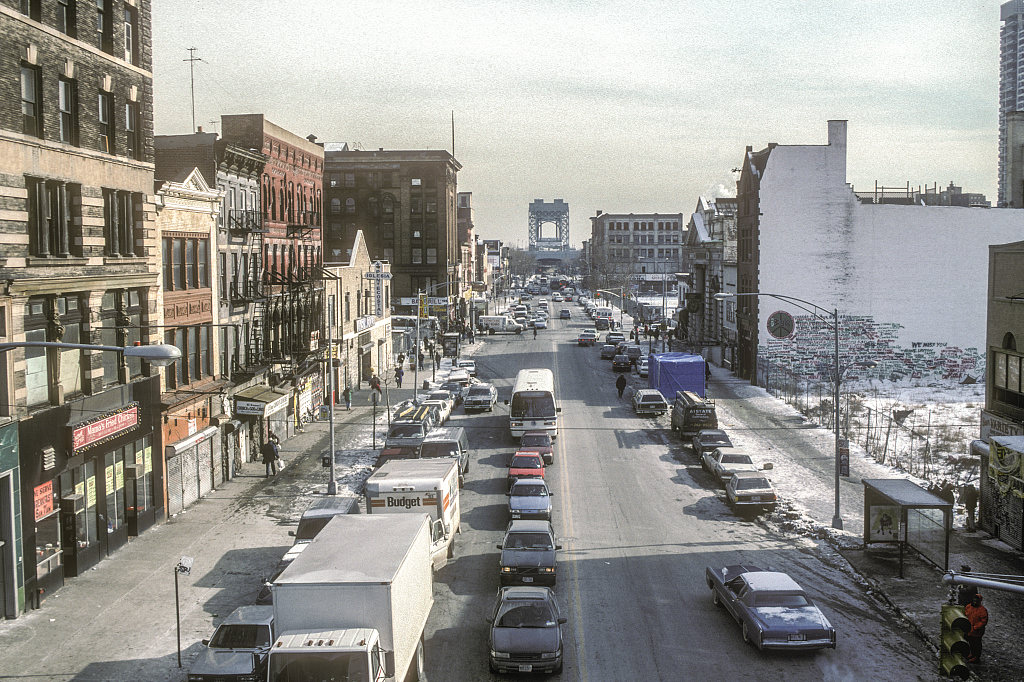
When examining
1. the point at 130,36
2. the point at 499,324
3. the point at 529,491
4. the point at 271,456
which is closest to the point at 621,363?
the point at 271,456

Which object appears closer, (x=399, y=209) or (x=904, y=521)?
(x=904, y=521)

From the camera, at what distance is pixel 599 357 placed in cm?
8506

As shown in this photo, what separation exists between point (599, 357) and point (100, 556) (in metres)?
61.2

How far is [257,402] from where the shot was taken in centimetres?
3891

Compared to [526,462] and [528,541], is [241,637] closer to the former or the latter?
[528,541]

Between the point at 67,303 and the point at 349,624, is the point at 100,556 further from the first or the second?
the point at 349,624

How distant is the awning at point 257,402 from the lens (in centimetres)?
3875

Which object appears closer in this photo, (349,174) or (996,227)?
(996,227)

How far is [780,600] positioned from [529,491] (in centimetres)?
1173

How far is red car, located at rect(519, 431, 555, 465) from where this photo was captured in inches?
1566

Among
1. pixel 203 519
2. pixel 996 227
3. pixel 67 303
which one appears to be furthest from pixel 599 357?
pixel 67 303

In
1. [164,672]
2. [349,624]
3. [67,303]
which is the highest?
[67,303]

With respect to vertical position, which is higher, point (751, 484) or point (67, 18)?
point (67, 18)

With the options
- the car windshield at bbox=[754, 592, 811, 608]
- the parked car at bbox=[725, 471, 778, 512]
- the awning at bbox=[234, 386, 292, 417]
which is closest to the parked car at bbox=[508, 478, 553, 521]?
the parked car at bbox=[725, 471, 778, 512]
